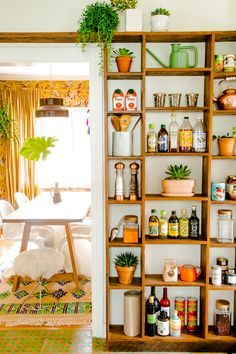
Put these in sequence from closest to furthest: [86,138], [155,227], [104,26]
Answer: [104,26]
[155,227]
[86,138]

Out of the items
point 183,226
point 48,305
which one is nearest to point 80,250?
point 48,305

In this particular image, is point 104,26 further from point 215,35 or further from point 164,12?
point 215,35

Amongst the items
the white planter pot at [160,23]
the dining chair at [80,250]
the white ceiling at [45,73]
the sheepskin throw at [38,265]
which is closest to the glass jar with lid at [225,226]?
the white planter pot at [160,23]

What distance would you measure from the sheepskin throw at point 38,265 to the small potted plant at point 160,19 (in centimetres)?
224

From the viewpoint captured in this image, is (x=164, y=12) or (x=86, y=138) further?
(x=86, y=138)

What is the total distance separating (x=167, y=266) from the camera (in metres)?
2.97

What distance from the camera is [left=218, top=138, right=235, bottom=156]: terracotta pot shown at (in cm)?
286

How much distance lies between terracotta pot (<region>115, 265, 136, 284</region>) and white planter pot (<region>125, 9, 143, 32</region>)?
1691 millimetres

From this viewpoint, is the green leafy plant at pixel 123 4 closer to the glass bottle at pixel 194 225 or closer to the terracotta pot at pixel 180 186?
the terracotta pot at pixel 180 186

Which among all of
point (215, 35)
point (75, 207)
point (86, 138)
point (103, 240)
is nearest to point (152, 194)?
point (103, 240)

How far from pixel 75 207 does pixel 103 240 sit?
1793 mm

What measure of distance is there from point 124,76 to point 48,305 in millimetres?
2338

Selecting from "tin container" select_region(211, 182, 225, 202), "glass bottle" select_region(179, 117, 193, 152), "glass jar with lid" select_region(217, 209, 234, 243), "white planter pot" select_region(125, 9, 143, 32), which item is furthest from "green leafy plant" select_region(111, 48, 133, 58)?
"glass jar with lid" select_region(217, 209, 234, 243)

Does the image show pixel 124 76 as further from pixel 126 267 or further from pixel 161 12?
pixel 126 267
